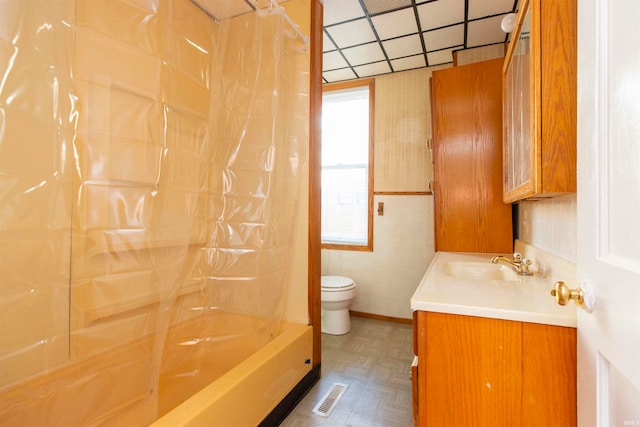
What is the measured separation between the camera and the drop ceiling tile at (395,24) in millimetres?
2010

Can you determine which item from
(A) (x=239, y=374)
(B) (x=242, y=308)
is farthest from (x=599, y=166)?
(B) (x=242, y=308)

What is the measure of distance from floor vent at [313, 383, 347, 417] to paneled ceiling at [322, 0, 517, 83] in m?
2.44

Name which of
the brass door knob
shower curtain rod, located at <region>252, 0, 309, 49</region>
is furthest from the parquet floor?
shower curtain rod, located at <region>252, 0, 309, 49</region>

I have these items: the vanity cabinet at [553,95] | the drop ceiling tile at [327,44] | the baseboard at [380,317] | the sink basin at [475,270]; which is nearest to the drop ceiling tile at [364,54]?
the drop ceiling tile at [327,44]

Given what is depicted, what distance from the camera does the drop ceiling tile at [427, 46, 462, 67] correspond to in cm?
248

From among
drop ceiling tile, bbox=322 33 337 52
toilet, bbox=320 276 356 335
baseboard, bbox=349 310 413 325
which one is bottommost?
baseboard, bbox=349 310 413 325

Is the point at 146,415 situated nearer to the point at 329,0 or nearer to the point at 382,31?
the point at 329,0

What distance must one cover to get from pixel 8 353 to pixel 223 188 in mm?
984

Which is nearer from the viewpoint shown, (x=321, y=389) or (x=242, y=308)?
(x=242, y=308)

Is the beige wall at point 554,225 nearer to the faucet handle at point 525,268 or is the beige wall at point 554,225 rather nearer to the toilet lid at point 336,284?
the faucet handle at point 525,268

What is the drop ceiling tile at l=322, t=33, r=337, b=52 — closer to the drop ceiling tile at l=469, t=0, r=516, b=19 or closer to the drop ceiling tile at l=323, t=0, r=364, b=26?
the drop ceiling tile at l=323, t=0, r=364, b=26

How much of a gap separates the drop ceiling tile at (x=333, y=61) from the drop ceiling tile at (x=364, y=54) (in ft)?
0.21

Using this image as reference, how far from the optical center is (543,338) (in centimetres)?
85

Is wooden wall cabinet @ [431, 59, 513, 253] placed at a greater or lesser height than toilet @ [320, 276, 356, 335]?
greater
